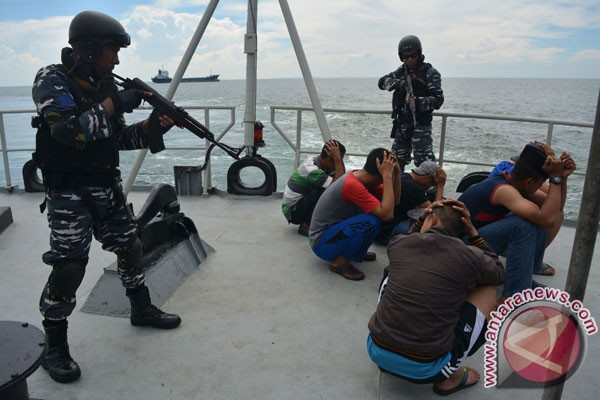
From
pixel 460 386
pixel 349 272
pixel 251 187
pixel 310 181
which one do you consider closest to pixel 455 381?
pixel 460 386

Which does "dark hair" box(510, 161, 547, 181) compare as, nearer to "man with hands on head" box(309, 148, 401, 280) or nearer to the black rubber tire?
"man with hands on head" box(309, 148, 401, 280)

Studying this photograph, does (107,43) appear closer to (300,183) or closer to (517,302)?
(300,183)

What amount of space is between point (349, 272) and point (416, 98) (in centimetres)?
232

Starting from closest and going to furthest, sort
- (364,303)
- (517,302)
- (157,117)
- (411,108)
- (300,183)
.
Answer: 1. (157,117)
2. (517,302)
3. (364,303)
4. (300,183)
5. (411,108)

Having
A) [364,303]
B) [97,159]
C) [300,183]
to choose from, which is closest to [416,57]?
[300,183]

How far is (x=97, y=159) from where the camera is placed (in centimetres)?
216

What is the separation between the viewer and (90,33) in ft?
6.73

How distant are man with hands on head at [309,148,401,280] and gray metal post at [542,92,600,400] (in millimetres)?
1755

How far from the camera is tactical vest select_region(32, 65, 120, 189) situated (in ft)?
6.77

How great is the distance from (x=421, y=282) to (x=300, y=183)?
7.34 ft

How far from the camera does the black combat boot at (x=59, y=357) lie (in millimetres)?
2128

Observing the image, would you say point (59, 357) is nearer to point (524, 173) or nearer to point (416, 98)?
point (524, 173)

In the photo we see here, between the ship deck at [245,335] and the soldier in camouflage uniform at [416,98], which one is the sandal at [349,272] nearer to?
the ship deck at [245,335]

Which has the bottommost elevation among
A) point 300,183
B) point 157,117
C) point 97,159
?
point 300,183
